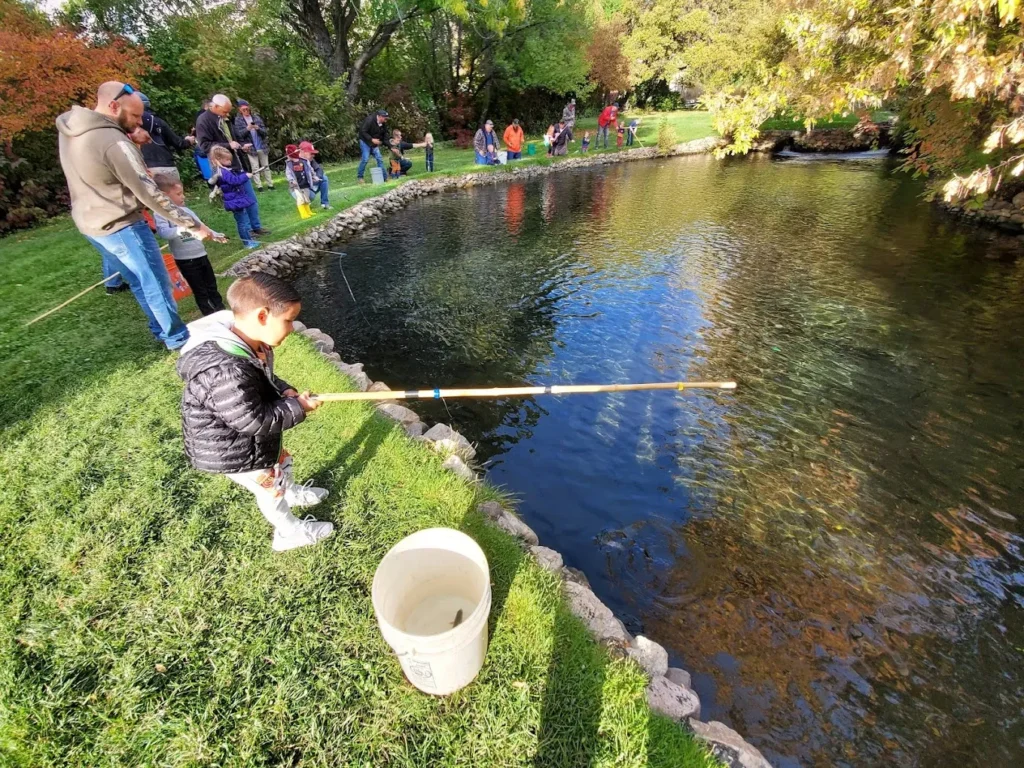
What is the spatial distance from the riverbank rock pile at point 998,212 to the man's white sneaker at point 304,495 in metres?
15.5

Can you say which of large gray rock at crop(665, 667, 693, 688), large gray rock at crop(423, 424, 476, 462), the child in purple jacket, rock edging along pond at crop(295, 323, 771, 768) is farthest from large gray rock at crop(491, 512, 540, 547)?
the child in purple jacket

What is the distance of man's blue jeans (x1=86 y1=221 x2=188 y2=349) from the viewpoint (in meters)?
5.04

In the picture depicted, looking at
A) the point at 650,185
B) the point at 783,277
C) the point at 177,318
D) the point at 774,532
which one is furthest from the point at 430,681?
the point at 650,185

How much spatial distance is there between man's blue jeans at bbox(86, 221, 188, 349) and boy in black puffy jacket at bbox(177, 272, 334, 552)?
314cm

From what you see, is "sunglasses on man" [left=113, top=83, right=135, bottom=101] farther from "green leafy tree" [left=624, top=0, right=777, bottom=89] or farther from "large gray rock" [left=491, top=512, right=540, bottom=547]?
"green leafy tree" [left=624, top=0, right=777, bottom=89]

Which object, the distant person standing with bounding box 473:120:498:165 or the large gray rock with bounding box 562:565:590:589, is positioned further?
the distant person standing with bounding box 473:120:498:165

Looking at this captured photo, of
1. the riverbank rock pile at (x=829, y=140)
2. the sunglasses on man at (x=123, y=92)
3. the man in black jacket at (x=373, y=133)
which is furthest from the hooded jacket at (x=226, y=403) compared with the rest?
the riverbank rock pile at (x=829, y=140)

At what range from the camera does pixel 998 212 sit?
486 inches

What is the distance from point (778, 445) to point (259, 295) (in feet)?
17.9

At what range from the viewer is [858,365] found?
6.97 metres

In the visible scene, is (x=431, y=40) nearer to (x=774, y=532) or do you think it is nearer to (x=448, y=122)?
(x=448, y=122)

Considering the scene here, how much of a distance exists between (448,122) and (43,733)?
3193 centimetres

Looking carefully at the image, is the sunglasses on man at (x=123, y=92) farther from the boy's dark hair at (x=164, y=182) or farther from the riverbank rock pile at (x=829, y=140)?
the riverbank rock pile at (x=829, y=140)

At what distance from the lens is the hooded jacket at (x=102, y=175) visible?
459 centimetres
